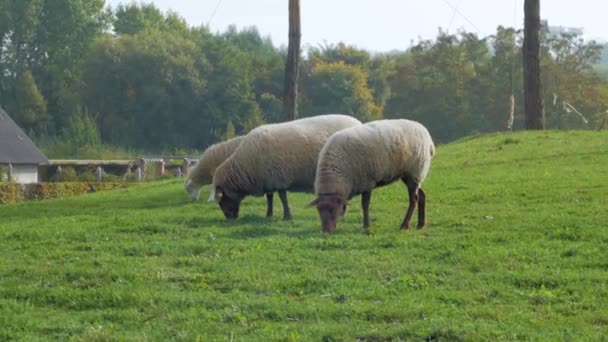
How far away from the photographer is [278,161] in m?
17.8

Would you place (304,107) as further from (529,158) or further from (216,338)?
(216,338)

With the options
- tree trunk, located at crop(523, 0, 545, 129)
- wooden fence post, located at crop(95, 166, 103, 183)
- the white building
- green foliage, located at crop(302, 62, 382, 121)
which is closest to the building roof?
the white building

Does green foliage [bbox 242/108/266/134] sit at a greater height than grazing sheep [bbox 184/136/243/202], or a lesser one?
greater

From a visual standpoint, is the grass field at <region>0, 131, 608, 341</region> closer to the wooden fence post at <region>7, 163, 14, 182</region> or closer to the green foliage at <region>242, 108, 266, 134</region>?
the wooden fence post at <region>7, 163, 14, 182</region>

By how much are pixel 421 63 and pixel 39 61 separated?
3718cm

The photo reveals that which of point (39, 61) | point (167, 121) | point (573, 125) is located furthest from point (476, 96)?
point (39, 61)

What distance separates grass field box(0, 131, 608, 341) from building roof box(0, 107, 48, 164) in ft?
136

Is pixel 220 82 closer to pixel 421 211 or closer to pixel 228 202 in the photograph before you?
pixel 228 202

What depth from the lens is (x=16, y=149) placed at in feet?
200

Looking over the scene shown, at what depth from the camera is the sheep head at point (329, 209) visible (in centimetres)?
Result: 1533

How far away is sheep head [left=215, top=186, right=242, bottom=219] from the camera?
1833 cm

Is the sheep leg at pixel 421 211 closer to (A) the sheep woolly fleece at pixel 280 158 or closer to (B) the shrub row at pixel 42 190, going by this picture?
(A) the sheep woolly fleece at pixel 280 158

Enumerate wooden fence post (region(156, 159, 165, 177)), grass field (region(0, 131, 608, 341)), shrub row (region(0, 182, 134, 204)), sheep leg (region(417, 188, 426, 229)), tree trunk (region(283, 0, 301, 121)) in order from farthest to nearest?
wooden fence post (region(156, 159, 165, 177)), shrub row (region(0, 182, 134, 204)), tree trunk (region(283, 0, 301, 121)), sheep leg (region(417, 188, 426, 229)), grass field (region(0, 131, 608, 341))

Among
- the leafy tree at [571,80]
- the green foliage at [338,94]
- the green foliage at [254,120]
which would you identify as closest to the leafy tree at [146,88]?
the green foliage at [254,120]
